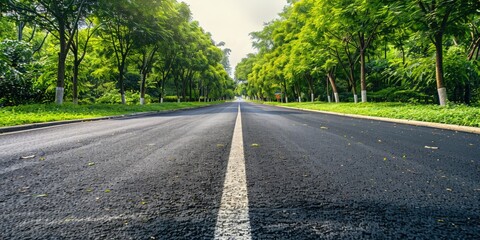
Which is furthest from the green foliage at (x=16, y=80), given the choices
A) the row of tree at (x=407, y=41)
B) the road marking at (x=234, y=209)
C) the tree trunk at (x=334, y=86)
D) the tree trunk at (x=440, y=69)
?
the tree trunk at (x=334, y=86)

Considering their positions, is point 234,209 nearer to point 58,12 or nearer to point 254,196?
point 254,196

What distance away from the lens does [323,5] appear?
1800 cm

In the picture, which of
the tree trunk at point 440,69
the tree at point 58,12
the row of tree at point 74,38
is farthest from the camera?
the row of tree at point 74,38

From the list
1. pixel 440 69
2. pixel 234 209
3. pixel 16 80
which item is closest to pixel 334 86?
pixel 440 69

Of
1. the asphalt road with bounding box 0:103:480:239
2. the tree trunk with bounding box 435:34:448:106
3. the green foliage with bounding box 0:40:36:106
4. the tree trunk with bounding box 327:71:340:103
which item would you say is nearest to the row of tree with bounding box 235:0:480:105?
the tree trunk with bounding box 435:34:448:106

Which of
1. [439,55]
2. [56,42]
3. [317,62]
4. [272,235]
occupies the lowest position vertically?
[272,235]

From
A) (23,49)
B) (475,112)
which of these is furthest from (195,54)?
(475,112)

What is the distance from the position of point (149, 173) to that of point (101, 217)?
103cm

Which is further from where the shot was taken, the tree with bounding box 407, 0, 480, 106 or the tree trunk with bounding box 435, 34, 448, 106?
the tree trunk with bounding box 435, 34, 448, 106

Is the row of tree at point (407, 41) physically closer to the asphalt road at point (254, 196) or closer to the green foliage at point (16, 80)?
the asphalt road at point (254, 196)

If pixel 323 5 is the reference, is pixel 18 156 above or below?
below

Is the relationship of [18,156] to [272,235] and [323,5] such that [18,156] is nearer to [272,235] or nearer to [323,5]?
[272,235]

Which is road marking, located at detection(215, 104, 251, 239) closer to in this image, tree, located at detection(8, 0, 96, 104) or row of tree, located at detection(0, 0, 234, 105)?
row of tree, located at detection(0, 0, 234, 105)

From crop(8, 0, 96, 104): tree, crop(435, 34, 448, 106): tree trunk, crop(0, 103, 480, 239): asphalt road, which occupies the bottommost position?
crop(0, 103, 480, 239): asphalt road
